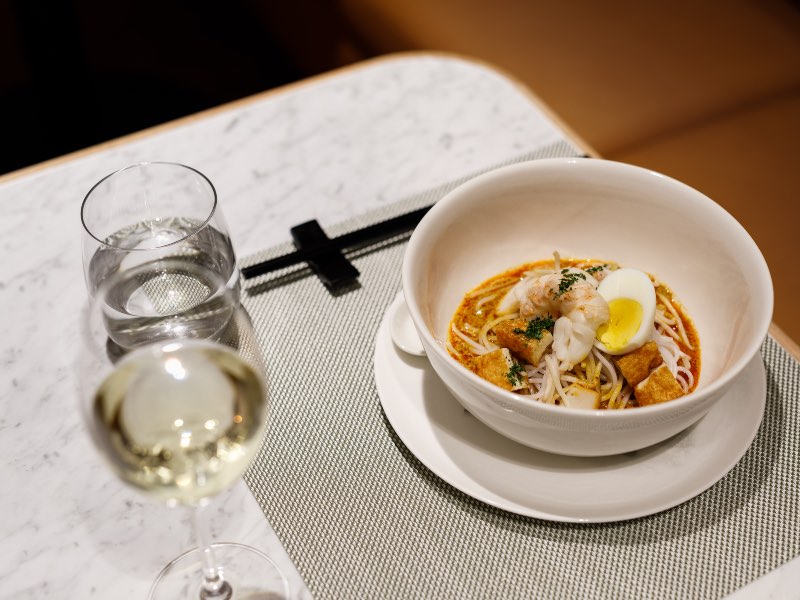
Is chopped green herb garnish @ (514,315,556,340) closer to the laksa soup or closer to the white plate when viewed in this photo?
the laksa soup

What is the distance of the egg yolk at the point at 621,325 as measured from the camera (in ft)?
3.37

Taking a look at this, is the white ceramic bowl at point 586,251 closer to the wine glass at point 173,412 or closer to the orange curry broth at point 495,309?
the orange curry broth at point 495,309

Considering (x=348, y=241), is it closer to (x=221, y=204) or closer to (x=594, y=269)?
(x=221, y=204)

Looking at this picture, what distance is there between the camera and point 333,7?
2.56 metres

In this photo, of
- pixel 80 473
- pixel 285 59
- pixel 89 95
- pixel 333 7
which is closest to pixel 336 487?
pixel 80 473

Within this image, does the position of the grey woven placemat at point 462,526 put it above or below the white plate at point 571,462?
below

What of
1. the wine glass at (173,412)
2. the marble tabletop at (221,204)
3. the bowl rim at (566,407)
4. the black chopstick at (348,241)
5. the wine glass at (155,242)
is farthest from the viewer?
the black chopstick at (348,241)

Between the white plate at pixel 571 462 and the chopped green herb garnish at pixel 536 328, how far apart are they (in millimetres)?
123

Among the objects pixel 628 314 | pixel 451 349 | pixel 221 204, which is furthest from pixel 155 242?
pixel 628 314

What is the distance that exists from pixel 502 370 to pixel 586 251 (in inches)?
12.3

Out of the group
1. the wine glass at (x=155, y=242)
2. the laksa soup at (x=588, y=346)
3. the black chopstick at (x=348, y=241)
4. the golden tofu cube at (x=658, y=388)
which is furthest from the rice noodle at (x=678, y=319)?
the wine glass at (x=155, y=242)

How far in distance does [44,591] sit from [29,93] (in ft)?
8.96

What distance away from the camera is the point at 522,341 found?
3.35 ft

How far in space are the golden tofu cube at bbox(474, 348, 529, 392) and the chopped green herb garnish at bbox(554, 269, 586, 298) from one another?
101 mm
